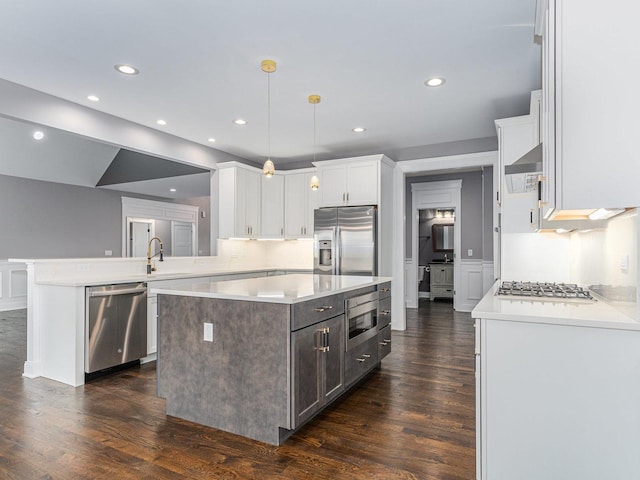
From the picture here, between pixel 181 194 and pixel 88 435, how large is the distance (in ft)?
24.2

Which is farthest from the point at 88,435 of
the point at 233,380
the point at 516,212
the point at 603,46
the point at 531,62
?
the point at 531,62

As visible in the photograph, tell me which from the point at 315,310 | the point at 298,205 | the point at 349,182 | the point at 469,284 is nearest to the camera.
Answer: the point at 315,310

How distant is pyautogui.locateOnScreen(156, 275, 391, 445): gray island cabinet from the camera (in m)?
2.38

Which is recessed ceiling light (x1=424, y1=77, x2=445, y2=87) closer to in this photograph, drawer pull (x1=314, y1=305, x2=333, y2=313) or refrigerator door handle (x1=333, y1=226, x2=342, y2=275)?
drawer pull (x1=314, y1=305, x2=333, y2=313)

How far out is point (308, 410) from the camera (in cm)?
251

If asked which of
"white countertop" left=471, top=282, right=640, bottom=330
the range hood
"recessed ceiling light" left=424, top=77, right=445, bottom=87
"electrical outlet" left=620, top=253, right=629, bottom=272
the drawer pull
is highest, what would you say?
"recessed ceiling light" left=424, top=77, right=445, bottom=87

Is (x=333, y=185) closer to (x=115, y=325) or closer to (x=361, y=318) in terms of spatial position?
(x=361, y=318)

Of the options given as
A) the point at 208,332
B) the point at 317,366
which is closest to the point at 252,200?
the point at 208,332

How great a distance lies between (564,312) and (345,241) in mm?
3757

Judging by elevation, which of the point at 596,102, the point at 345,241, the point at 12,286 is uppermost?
the point at 596,102

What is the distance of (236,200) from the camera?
5.83 m

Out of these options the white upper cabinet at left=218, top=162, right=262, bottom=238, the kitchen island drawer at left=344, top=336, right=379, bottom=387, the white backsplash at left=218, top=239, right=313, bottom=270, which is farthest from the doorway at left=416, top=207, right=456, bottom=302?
the kitchen island drawer at left=344, top=336, right=379, bottom=387

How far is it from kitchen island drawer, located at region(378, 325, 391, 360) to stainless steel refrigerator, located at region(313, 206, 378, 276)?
1.39 m

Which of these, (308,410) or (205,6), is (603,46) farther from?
(308,410)
